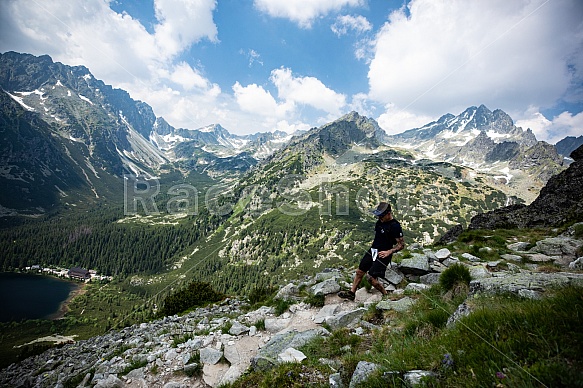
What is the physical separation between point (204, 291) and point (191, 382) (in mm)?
17716

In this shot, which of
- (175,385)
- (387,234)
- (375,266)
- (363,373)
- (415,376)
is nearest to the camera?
(415,376)

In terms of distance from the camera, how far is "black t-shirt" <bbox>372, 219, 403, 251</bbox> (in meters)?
10.2

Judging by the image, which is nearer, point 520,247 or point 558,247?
point 558,247

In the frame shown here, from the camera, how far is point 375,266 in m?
10.5

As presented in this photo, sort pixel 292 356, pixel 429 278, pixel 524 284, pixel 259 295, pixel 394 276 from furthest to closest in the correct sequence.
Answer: pixel 259 295
pixel 394 276
pixel 429 278
pixel 292 356
pixel 524 284

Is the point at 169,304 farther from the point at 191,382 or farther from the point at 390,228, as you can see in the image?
the point at 390,228

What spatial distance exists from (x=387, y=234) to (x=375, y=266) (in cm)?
146

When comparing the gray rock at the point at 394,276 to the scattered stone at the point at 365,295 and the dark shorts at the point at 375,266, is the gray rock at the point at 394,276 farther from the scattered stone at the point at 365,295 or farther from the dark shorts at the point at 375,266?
the dark shorts at the point at 375,266

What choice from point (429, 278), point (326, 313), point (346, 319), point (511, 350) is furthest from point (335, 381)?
point (429, 278)

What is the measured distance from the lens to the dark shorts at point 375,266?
1027cm

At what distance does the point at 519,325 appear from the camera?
305cm

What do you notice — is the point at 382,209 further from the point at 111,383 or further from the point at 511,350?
the point at 111,383

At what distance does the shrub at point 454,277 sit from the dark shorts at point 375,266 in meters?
2.41

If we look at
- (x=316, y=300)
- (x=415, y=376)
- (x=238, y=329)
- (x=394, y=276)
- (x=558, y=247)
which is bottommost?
(x=238, y=329)
